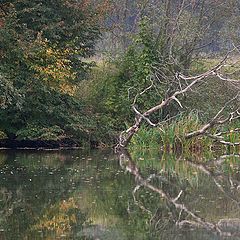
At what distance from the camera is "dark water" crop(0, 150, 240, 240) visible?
9.73 m

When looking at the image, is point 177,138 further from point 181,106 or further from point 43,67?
point 43,67

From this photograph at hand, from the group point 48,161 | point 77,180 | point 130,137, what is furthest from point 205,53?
point 77,180

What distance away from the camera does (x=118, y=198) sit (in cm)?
1262

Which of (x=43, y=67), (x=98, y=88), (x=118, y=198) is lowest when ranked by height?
(x=118, y=198)

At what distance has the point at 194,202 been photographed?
12336mm

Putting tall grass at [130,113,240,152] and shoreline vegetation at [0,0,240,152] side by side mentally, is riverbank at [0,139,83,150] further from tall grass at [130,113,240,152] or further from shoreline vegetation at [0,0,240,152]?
tall grass at [130,113,240,152]

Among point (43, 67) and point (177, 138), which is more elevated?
point (43, 67)

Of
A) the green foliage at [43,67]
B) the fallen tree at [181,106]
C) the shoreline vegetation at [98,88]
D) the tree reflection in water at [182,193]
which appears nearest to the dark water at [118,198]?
the tree reflection in water at [182,193]

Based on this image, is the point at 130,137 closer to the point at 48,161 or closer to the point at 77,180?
the point at 48,161

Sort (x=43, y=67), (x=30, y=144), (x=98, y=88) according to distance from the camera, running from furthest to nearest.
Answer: (x=98, y=88)
(x=30, y=144)
(x=43, y=67)

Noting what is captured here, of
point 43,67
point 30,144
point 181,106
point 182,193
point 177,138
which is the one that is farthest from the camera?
point 30,144

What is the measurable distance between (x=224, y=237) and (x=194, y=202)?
9.80ft

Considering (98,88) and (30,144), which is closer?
(30,144)

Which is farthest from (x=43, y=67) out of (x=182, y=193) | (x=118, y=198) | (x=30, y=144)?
(x=118, y=198)
